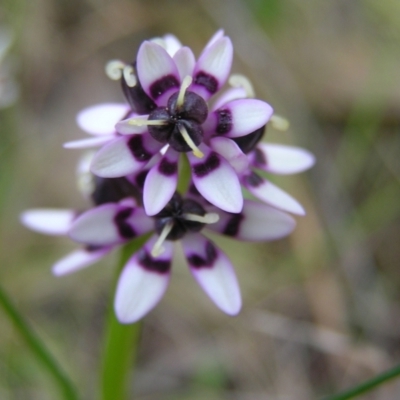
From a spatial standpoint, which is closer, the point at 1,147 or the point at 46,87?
the point at 1,147

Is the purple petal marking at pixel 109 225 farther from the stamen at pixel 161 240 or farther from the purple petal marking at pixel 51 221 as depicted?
the purple petal marking at pixel 51 221

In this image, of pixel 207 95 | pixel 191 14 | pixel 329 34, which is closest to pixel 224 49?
pixel 207 95

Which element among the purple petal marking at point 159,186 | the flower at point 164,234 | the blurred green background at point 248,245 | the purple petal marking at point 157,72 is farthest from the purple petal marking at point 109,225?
the blurred green background at point 248,245

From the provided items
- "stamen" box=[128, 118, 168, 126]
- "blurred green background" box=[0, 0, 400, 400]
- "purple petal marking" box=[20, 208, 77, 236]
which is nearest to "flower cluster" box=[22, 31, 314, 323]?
"stamen" box=[128, 118, 168, 126]

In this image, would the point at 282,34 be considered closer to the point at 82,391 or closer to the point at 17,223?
the point at 17,223

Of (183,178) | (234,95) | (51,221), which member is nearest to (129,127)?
(183,178)
